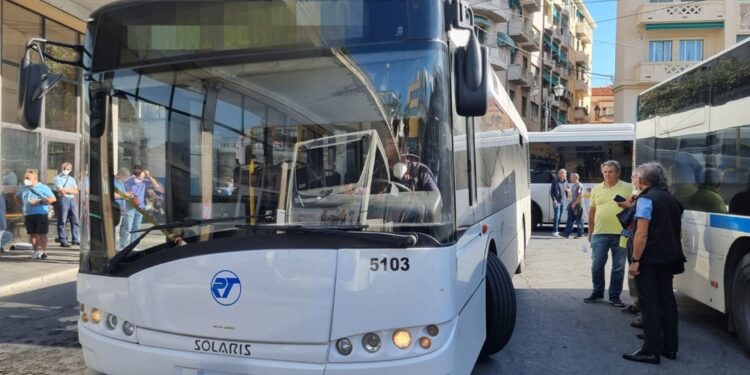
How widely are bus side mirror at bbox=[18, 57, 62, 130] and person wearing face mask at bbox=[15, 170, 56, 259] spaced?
300 inches

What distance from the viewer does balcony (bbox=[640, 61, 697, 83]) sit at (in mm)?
33156

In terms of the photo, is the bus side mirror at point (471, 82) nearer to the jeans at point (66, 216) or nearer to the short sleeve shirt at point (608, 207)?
the short sleeve shirt at point (608, 207)

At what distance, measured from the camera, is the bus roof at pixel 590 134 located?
53.8 feet

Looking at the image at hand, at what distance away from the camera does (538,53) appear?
46.6 meters

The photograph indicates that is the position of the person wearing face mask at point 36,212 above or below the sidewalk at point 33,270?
above

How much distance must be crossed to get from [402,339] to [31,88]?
2755 mm

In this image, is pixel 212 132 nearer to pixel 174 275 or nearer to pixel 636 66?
pixel 174 275

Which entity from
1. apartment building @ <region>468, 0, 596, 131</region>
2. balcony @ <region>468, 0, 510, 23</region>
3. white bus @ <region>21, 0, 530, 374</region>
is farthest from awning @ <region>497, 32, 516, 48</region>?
white bus @ <region>21, 0, 530, 374</region>

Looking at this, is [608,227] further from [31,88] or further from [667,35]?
[667,35]

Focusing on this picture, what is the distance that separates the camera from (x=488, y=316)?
4.62 m

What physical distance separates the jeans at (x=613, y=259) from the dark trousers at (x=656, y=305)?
77.2 inches

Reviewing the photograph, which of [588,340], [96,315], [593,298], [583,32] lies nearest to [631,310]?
[593,298]

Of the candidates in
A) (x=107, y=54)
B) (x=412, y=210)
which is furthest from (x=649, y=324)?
(x=107, y=54)

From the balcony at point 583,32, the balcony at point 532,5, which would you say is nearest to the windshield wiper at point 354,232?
the balcony at point 532,5
